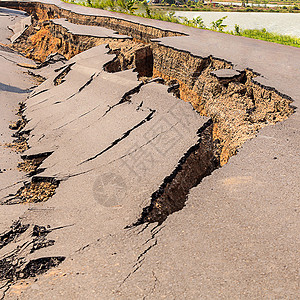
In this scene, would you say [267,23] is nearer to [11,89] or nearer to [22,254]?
[11,89]

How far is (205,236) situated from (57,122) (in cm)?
433

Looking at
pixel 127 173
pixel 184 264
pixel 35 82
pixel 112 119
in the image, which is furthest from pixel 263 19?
pixel 184 264

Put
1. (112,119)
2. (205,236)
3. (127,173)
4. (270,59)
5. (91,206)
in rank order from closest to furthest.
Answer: (205,236)
(91,206)
(127,173)
(112,119)
(270,59)

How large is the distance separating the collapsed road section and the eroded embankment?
0.02 m

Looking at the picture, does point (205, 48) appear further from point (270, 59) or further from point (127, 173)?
point (127, 173)

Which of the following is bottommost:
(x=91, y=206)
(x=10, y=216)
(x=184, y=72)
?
(x=10, y=216)

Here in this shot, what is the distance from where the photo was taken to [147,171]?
11.9 feet

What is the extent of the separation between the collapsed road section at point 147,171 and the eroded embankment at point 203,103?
0.08ft

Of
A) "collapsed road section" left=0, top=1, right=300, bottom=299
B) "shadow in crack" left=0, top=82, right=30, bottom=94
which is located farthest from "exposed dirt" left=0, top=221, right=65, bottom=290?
"shadow in crack" left=0, top=82, right=30, bottom=94

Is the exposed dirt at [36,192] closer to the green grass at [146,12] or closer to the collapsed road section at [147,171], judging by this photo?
the collapsed road section at [147,171]

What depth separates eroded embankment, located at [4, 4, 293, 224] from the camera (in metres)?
3.42

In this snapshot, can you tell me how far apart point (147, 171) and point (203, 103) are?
3.09 meters

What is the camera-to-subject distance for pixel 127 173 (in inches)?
145

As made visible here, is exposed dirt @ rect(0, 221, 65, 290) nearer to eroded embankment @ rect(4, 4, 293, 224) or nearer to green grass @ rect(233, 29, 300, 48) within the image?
eroded embankment @ rect(4, 4, 293, 224)
